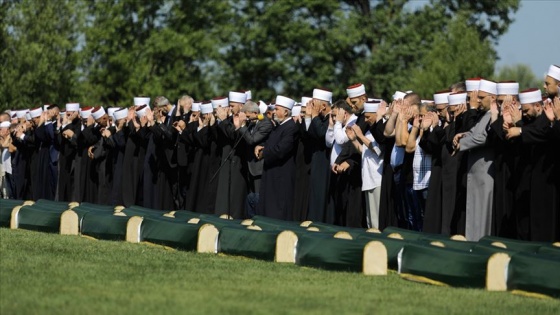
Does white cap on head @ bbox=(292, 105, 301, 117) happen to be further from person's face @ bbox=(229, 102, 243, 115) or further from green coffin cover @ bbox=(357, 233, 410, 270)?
green coffin cover @ bbox=(357, 233, 410, 270)

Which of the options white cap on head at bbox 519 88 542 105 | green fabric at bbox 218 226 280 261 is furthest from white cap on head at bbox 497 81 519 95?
green fabric at bbox 218 226 280 261

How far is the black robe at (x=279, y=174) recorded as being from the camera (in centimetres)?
2367

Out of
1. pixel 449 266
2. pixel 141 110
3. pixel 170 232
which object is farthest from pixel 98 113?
pixel 449 266

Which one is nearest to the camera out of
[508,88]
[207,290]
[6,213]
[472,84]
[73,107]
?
[207,290]

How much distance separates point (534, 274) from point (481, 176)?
5.24m

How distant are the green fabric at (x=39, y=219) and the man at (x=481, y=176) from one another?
648 centimetres

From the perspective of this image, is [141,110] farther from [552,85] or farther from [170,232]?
[552,85]

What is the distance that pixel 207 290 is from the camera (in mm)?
13633

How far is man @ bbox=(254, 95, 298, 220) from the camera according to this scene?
2370cm

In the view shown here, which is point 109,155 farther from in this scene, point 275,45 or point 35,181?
point 275,45

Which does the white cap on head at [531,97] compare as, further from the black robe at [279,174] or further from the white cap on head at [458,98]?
the black robe at [279,174]

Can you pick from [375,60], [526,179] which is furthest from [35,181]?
[375,60]

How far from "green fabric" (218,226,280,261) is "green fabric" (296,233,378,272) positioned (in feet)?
2.04

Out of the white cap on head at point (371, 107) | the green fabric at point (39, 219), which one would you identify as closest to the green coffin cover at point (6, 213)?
the green fabric at point (39, 219)
